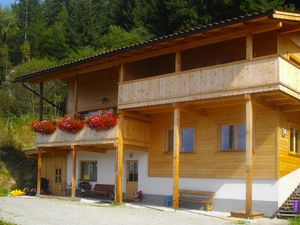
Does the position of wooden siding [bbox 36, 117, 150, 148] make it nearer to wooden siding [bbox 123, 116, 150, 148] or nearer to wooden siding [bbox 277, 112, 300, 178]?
wooden siding [bbox 123, 116, 150, 148]

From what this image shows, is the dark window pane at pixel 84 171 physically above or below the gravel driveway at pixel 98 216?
above

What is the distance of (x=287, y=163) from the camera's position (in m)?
19.5

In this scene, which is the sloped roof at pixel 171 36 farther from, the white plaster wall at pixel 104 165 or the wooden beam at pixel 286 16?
the white plaster wall at pixel 104 165

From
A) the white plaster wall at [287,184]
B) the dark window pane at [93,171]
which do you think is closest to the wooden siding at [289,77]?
the white plaster wall at [287,184]

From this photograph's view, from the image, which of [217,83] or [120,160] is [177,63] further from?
[120,160]

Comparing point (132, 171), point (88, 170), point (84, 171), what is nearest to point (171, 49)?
point (132, 171)

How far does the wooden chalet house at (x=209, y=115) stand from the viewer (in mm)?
17641

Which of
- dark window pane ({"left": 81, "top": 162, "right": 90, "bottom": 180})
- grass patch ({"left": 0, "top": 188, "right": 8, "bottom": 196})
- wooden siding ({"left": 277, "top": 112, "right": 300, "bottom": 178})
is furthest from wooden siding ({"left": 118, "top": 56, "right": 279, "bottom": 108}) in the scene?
grass patch ({"left": 0, "top": 188, "right": 8, "bottom": 196})

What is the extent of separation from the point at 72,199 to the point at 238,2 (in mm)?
23711

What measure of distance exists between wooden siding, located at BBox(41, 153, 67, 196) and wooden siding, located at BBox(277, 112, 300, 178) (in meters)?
13.4

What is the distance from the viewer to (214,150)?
20.9 m

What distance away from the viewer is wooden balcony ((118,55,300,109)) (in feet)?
56.0

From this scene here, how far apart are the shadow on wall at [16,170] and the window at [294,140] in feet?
52.6

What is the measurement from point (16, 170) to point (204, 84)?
15911 millimetres
